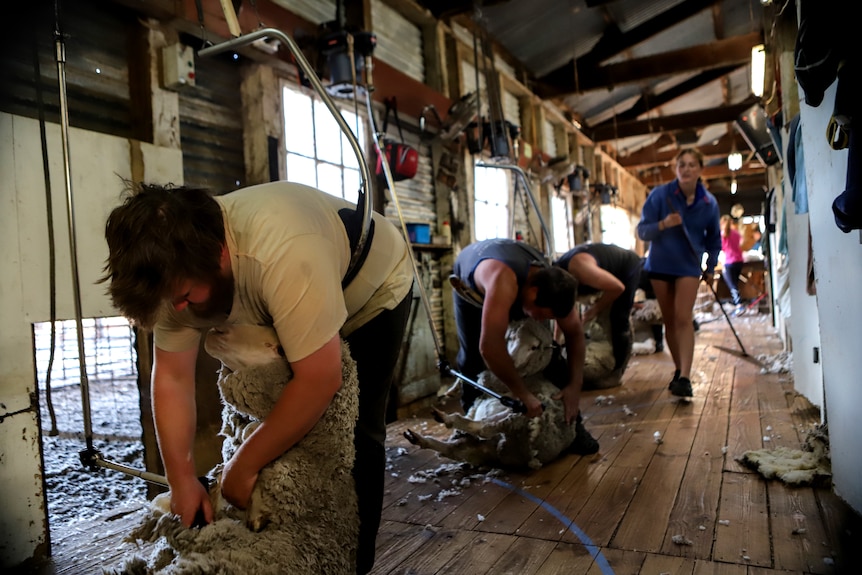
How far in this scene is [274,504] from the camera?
3.96 feet

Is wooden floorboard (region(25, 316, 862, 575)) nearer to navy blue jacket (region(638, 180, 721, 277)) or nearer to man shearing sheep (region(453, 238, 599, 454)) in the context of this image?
man shearing sheep (region(453, 238, 599, 454))

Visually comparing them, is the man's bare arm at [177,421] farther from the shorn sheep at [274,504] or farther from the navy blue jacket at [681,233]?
the navy blue jacket at [681,233]

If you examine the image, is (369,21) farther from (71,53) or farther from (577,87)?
(577,87)

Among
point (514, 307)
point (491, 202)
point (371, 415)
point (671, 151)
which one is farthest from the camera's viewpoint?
point (671, 151)

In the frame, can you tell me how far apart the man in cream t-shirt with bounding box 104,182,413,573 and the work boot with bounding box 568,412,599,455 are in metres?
1.37

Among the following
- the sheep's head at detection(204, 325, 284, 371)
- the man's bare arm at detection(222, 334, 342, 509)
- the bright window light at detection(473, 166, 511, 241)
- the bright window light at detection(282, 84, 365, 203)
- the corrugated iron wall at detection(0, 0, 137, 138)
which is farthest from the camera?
the bright window light at detection(473, 166, 511, 241)

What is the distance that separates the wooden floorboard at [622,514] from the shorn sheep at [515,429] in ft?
0.23

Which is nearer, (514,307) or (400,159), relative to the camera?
(514,307)

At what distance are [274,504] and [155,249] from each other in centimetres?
59

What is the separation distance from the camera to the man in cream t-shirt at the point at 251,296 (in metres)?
0.99

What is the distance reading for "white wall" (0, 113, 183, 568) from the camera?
1743 mm

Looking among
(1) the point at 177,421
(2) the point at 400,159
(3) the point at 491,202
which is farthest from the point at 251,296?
(3) the point at 491,202

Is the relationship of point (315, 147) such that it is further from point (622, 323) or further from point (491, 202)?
point (491, 202)

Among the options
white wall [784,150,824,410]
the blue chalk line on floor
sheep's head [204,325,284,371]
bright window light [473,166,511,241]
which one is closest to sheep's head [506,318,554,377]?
the blue chalk line on floor
